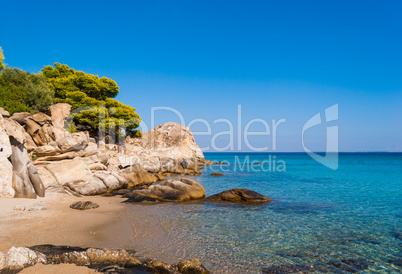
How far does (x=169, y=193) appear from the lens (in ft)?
59.1

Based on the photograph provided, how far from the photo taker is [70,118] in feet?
111

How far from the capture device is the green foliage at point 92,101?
37050 mm

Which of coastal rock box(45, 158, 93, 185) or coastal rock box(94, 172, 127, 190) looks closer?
coastal rock box(45, 158, 93, 185)

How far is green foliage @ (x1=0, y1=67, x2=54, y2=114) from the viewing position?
82.2 feet

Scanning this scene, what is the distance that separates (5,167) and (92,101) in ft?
88.1

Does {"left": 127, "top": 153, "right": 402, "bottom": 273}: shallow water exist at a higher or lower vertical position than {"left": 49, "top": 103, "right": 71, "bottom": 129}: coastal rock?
lower

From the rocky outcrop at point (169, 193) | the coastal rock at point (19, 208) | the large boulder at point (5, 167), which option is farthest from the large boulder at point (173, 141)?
the coastal rock at point (19, 208)

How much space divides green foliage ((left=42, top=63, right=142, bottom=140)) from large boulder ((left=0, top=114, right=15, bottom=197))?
22918 mm

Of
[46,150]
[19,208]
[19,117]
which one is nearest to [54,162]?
[46,150]

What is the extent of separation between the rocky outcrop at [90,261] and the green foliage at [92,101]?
1301 inches

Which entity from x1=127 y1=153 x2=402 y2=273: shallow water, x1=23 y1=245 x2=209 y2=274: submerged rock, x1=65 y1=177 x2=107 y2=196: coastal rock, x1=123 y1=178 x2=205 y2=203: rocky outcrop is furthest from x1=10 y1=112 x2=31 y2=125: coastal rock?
x1=23 y1=245 x2=209 y2=274: submerged rock

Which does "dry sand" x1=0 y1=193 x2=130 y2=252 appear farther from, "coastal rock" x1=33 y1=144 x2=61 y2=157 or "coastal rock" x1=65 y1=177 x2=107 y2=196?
"coastal rock" x1=33 y1=144 x2=61 y2=157

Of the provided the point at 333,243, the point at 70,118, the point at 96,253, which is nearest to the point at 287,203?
the point at 333,243

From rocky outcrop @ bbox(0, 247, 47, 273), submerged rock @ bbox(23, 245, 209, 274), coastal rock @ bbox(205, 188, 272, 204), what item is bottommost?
coastal rock @ bbox(205, 188, 272, 204)
